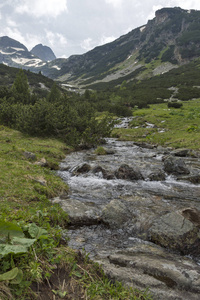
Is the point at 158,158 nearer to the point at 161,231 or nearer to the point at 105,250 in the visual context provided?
the point at 161,231

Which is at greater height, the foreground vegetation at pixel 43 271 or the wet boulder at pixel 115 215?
the foreground vegetation at pixel 43 271

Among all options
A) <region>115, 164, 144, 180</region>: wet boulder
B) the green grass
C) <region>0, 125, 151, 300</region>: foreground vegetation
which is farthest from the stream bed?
the green grass

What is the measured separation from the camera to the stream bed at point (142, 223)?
13.9 feet

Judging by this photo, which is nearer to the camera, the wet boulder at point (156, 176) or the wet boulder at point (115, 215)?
the wet boulder at point (115, 215)

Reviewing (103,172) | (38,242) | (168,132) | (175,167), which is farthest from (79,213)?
(168,132)

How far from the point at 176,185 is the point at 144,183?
2.17 metres

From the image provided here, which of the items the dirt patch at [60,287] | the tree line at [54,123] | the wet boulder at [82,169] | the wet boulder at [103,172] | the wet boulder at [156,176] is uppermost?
the tree line at [54,123]

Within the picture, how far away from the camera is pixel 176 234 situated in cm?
609

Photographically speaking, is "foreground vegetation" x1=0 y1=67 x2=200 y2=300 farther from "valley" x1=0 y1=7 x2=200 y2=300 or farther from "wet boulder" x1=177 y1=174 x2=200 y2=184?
"wet boulder" x1=177 y1=174 x2=200 y2=184

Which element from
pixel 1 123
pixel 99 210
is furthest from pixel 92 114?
pixel 99 210

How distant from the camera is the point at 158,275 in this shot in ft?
14.0

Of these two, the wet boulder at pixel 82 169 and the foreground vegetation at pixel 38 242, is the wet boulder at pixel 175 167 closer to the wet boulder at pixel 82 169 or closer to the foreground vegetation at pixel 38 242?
the wet boulder at pixel 82 169

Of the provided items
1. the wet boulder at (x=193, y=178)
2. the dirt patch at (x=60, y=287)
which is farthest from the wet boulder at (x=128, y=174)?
the dirt patch at (x=60, y=287)

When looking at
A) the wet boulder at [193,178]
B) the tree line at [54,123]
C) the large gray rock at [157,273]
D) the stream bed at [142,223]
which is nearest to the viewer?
the large gray rock at [157,273]
